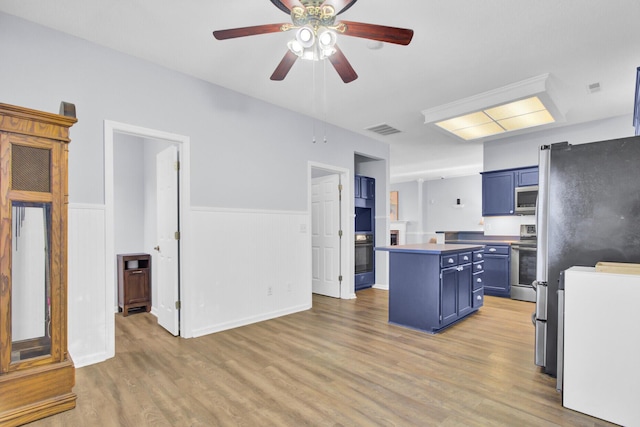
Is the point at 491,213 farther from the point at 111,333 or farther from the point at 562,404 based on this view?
the point at 111,333

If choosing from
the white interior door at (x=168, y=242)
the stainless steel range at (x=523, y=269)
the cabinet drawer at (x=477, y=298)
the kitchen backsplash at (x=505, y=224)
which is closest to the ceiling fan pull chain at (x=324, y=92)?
the white interior door at (x=168, y=242)

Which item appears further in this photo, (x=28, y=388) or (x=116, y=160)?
(x=116, y=160)

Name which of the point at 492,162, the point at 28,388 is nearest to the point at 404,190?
the point at 492,162

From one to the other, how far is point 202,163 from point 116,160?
198 centimetres

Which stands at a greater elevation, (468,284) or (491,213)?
(491,213)

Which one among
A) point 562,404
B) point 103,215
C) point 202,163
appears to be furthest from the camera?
point 202,163

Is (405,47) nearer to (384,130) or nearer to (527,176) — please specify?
(384,130)

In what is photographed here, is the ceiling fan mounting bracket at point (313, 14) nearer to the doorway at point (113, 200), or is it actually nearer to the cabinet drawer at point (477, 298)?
the doorway at point (113, 200)

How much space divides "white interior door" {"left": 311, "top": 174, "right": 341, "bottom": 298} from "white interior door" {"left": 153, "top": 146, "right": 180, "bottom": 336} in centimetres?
252

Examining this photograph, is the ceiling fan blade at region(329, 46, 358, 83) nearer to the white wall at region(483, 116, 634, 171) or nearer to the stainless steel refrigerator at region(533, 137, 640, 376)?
the stainless steel refrigerator at region(533, 137, 640, 376)

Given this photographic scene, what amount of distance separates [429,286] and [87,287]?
3235mm

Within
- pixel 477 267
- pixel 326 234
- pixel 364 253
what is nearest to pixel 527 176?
pixel 477 267

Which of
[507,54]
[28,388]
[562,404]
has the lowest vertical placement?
[562,404]

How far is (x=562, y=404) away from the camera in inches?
81.3
